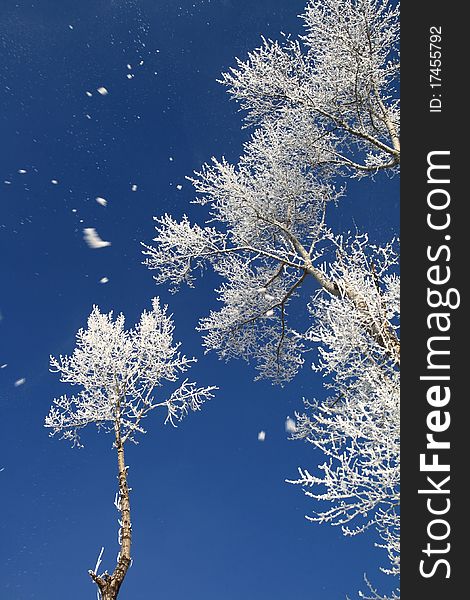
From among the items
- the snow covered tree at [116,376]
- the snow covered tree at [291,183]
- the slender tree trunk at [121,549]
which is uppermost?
the snow covered tree at [291,183]

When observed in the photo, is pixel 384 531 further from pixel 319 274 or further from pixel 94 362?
pixel 94 362

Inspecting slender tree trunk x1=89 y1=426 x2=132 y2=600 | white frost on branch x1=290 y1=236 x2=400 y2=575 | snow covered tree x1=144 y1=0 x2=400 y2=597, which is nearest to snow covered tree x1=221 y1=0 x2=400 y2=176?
snow covered tree x1=144 y1=0 x2=400 y2=597

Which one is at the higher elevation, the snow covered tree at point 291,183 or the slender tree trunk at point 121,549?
the snow covered tree at point 291,183

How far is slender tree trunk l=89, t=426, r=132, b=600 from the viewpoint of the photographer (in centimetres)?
612

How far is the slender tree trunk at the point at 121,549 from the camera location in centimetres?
612

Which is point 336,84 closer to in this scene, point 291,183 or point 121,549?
point 291,183

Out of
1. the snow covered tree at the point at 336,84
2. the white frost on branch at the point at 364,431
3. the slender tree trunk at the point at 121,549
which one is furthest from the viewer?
the snow covered tree at the point at 336,84

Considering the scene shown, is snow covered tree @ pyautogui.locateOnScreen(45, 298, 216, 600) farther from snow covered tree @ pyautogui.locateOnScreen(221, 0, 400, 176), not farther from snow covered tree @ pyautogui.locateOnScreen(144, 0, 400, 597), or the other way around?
snow covered tree @ pyautogui.locateOnScreen(221, 0, 400, 176)

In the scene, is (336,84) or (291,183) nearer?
(336,84)

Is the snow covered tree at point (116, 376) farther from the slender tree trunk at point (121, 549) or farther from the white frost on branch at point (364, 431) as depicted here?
the white frost on branch at point (364, 431)

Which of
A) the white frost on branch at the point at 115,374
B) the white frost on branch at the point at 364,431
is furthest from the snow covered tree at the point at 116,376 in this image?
the white frost on branch at the point at 364,431

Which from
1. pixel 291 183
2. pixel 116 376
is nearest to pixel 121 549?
pixel 116 376

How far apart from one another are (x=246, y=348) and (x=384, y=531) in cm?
495

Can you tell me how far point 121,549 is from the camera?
658 cm
